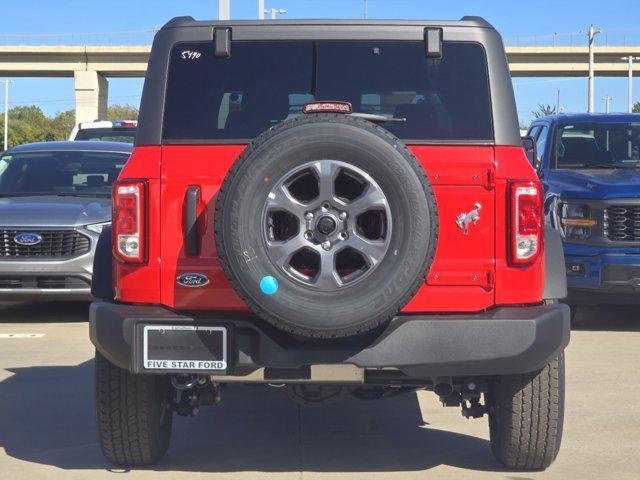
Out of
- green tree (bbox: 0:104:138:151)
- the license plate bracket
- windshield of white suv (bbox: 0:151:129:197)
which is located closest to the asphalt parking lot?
the license plate bracket

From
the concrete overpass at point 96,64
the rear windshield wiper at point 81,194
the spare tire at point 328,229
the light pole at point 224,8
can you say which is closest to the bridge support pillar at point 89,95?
the concrete overpass at point 96,64

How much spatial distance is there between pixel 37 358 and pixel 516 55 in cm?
6726

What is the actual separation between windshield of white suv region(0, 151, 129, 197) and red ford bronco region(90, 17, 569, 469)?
651 cm

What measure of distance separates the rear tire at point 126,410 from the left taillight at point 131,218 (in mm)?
580

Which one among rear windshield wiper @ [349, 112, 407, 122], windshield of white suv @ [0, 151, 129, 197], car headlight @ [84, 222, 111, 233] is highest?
rear windshield wiper @ [349, 112, 407, 122]

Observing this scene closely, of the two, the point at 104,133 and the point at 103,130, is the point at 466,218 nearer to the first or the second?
the point at 103,130

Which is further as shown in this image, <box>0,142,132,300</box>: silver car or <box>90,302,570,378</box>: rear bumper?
<box>0,142,132,300</box>: silver car

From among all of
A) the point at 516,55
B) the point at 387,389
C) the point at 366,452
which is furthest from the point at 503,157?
the point at 516,55

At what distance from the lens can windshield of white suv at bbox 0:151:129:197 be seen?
11.9m

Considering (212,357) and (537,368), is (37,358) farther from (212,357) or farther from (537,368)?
(537,368)

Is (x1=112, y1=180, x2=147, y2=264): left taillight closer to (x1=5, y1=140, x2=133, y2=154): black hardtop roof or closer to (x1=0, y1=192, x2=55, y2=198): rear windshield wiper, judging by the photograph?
(x1=0, y1=192, x2=55, y2=198): rear windshield wiper

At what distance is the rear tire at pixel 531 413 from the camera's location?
5.46m

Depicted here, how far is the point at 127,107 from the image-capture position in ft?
507

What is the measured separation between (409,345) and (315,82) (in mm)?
1274
